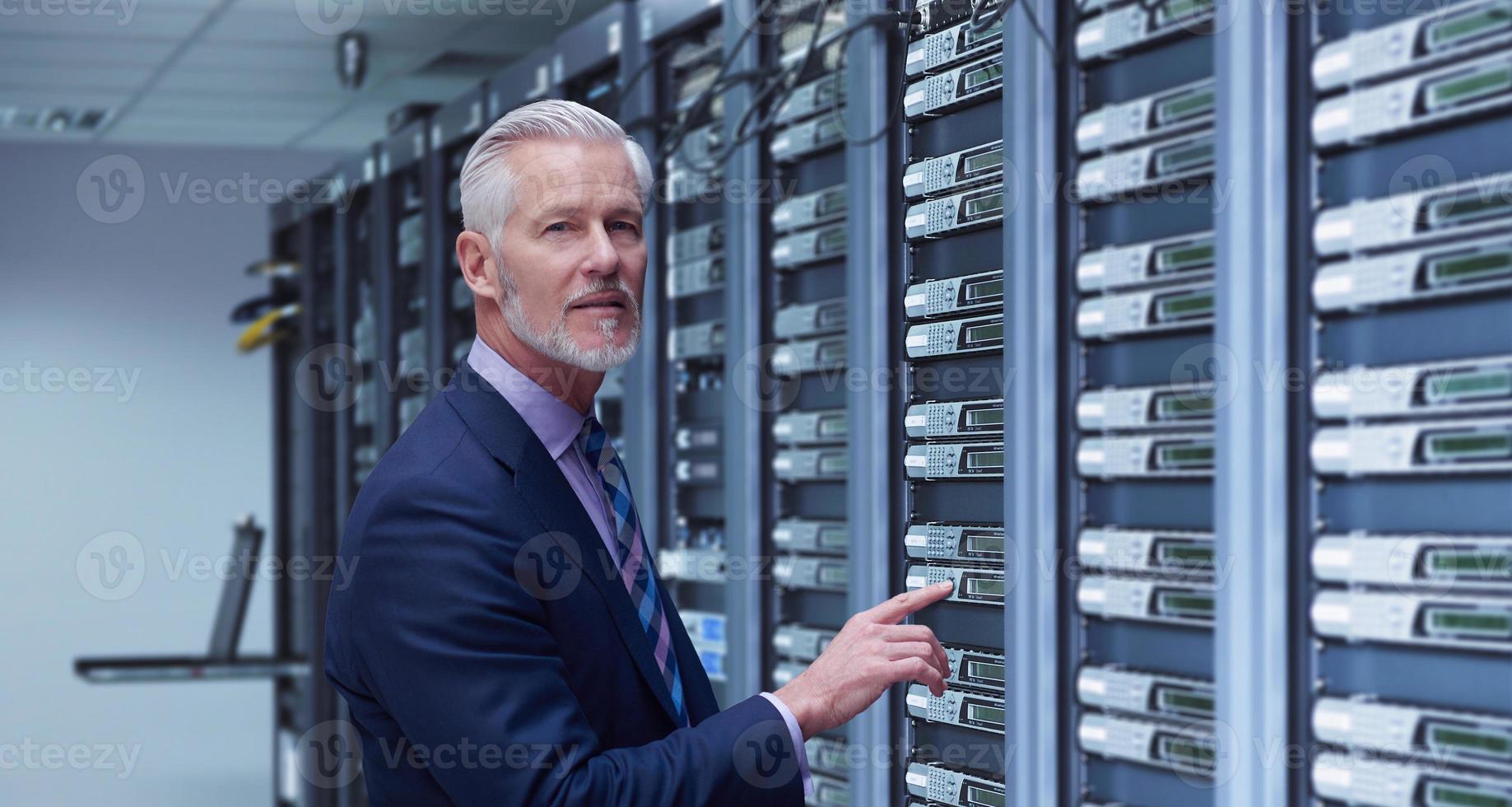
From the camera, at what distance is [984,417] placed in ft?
5.98

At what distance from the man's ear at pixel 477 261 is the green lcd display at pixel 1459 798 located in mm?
959

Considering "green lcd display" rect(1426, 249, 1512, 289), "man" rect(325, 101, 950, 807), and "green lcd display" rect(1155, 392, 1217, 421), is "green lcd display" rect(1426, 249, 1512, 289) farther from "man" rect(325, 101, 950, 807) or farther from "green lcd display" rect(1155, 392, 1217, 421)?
"man" rect(325, 101, 950, 807)

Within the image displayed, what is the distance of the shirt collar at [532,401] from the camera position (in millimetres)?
1517

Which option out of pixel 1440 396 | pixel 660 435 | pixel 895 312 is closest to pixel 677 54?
pixel 660 435

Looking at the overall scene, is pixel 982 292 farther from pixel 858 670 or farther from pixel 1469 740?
pixel 1469 740

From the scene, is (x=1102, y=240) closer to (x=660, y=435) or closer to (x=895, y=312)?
(x=895, y=312)

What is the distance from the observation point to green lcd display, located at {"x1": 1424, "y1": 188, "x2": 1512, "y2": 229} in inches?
50.5

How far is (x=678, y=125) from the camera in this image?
2.64 m

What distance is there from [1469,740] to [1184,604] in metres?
0.31
